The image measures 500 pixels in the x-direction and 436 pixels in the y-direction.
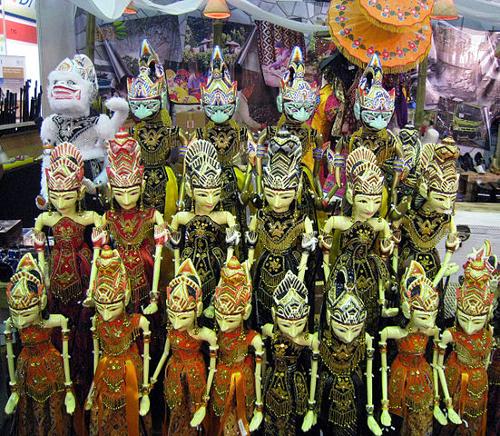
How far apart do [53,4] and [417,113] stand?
346 cm

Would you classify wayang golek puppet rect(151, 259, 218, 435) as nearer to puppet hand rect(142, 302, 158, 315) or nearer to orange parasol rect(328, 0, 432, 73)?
puppet hand rect(142, 302, 158, 315)

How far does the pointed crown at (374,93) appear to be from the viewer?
2.68m

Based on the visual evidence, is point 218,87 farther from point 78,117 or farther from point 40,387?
point 40,387

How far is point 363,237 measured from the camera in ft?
7.91

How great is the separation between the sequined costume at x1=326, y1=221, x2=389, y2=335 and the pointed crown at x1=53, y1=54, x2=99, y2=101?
1709 mm

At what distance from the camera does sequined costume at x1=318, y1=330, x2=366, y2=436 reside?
2.22 metres

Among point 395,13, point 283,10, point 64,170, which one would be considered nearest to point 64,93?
point 64,170

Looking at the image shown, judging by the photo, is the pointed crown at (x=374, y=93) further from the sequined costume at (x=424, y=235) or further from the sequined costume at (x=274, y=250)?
the sequined costume at (x=274, y=250)

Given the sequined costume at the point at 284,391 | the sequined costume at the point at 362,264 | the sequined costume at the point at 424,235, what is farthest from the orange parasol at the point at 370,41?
the sequined costume at the point at 284,391

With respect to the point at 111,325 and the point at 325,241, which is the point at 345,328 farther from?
the point at 111,325

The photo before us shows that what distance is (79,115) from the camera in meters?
3.05

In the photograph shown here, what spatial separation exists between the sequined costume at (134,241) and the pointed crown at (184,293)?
1.57 feet

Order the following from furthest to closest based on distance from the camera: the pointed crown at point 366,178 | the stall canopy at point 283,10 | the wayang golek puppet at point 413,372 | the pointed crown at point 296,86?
1. the stall canopy at point 283,10
2. the pointed crown at point 296,86
3. the pointed crown at point 366,178
4. the wayang golek puppet at point 413,372

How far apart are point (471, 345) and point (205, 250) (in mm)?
1245
